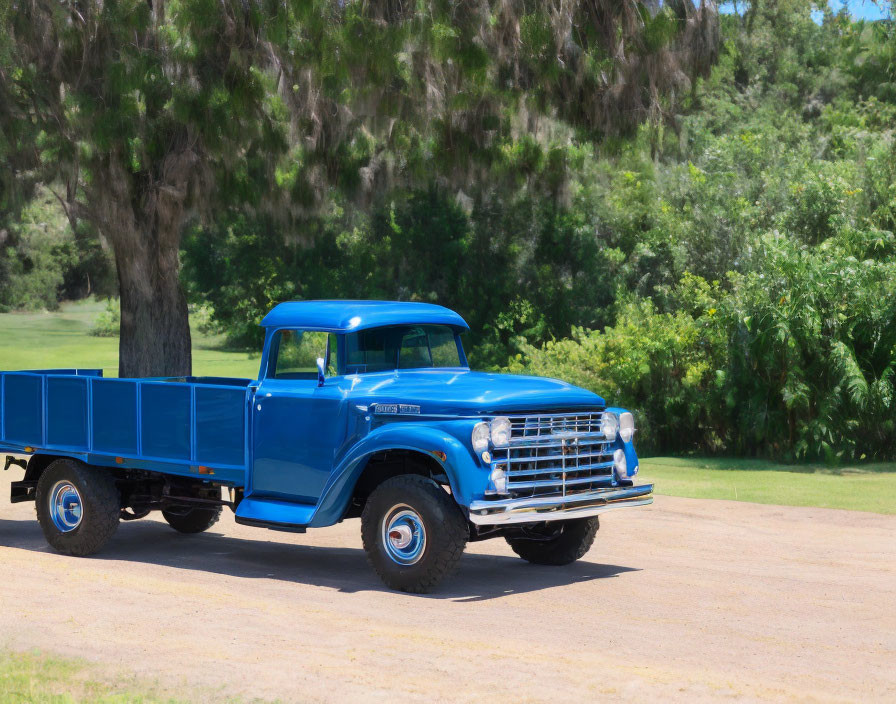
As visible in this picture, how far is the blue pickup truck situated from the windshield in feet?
0.04

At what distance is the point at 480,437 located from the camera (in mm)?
8523

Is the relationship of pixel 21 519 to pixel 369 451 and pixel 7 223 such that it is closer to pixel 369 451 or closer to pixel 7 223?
pixel 369 451

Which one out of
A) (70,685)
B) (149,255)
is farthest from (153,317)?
(70,685)

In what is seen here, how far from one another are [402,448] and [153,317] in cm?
1127

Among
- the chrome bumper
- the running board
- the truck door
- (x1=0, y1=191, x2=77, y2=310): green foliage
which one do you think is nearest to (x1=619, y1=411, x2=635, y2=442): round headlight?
the chrome bumper

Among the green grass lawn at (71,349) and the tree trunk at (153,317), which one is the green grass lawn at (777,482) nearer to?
the tree trunk at (153,317)

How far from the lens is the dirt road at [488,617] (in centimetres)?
634

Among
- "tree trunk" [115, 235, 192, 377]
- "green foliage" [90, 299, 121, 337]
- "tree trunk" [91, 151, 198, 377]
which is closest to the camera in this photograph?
"tree trunk" [91, 151, 198, 377]

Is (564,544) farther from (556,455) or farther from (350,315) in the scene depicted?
(350,315)

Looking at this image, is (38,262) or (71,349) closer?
(71,349)

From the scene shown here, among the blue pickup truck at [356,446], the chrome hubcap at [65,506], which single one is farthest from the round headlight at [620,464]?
the chrome hubcap at [65,506]

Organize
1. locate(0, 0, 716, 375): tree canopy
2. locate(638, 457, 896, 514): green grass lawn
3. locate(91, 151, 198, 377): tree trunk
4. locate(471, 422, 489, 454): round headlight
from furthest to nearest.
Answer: locate(91, 151, 198, 377): tree trunk → locate(0, 0, 716, 375): tree canopy → locate(638, 457, 896, 514): green grass lawn → locate(471, 422, 489, 454): round headlight

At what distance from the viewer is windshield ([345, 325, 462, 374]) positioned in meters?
9.88

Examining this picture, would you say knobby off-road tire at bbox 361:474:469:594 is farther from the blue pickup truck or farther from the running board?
the running board
